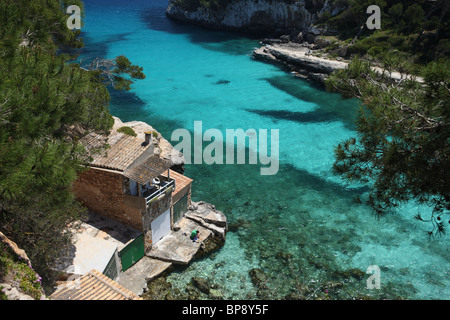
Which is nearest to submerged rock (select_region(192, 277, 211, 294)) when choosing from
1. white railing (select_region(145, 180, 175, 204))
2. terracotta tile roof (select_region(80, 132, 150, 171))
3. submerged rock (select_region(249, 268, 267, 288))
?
submerged rock (select_region(249, 268, 267, 288))

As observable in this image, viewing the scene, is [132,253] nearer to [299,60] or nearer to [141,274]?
[141,274]

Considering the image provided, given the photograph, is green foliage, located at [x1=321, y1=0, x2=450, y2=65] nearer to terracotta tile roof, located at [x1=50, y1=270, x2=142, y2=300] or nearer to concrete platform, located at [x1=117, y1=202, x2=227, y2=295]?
concrete platform, located at [x1=117, y1=202, x2=227, y2=295]

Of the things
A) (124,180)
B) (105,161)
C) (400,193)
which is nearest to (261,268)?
(124,180)

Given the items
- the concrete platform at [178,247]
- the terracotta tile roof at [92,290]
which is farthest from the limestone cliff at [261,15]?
the terracotta tile roof at [92,290]

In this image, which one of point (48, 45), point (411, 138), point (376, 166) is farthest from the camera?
point (48, 45)

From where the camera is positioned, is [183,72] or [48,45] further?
[183,72]

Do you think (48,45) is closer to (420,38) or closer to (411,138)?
(411,138)

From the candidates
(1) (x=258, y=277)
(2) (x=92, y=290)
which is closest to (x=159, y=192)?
(2) (x=92, y=290)
